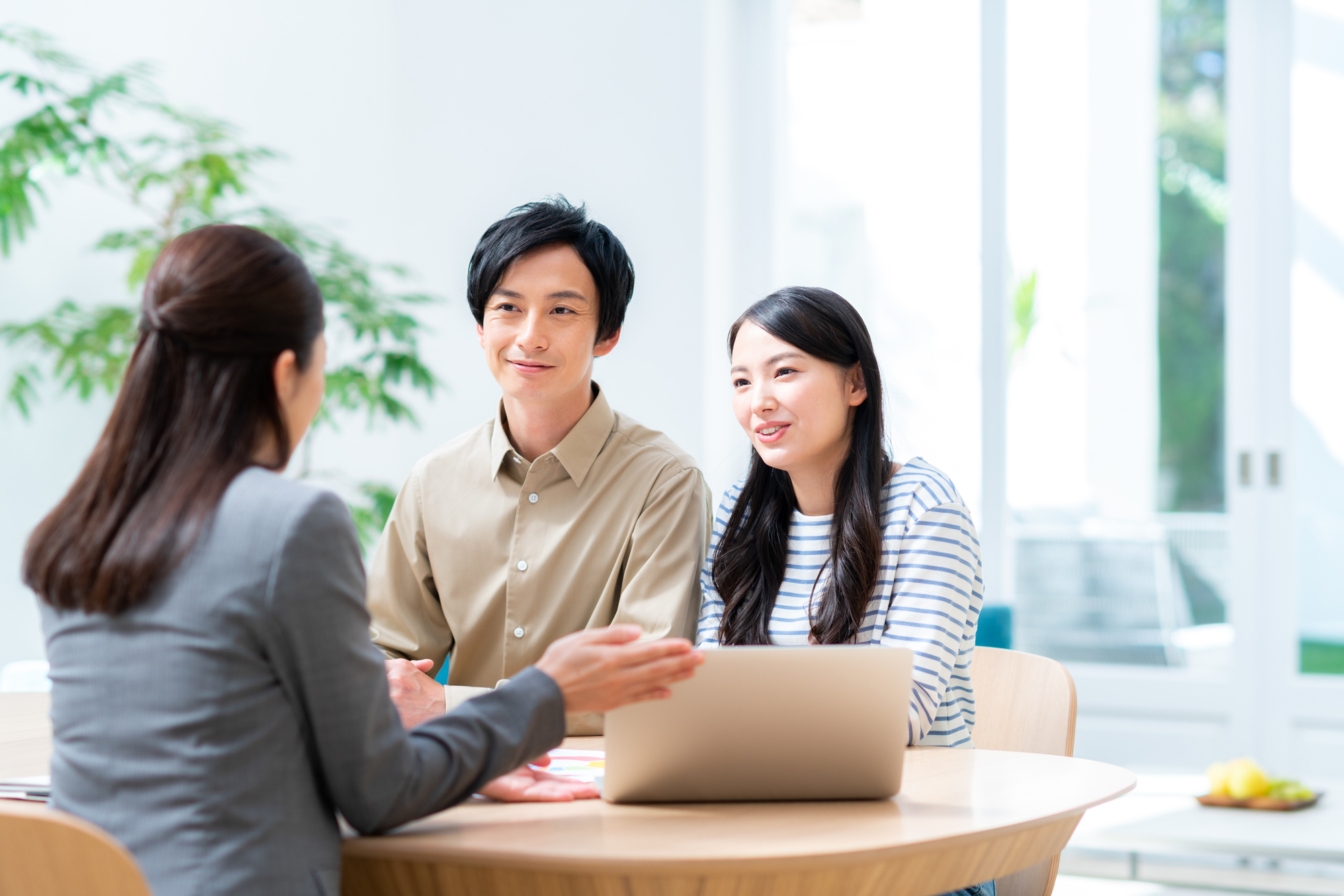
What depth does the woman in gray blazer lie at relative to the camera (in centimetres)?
94

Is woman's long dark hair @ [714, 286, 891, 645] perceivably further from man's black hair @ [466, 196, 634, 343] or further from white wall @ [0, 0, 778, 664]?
white wall @ [0, 0, 778, 664]

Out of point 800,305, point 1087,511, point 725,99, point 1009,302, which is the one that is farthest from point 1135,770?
point 725,99

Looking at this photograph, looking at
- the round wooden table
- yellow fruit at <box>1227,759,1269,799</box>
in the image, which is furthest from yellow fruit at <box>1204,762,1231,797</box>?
the round wooden table

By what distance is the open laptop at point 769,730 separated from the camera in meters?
1.10

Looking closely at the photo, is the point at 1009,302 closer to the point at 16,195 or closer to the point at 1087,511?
the point at 1087,511

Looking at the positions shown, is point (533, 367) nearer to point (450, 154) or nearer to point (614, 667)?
point (614, 667)

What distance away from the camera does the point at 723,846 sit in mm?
992

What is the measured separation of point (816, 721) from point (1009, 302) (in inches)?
125

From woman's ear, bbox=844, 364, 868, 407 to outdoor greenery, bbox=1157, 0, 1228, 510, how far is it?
2.56 metres

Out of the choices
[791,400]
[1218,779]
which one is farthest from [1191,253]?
[791,400]

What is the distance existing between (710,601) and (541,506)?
0.31 m

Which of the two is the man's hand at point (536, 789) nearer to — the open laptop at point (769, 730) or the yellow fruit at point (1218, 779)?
the open laptop at point (769, 730)

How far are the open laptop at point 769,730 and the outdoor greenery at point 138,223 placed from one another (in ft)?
7.46

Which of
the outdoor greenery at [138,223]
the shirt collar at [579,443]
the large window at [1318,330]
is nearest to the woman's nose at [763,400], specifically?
the shirt collar at [579,443]
